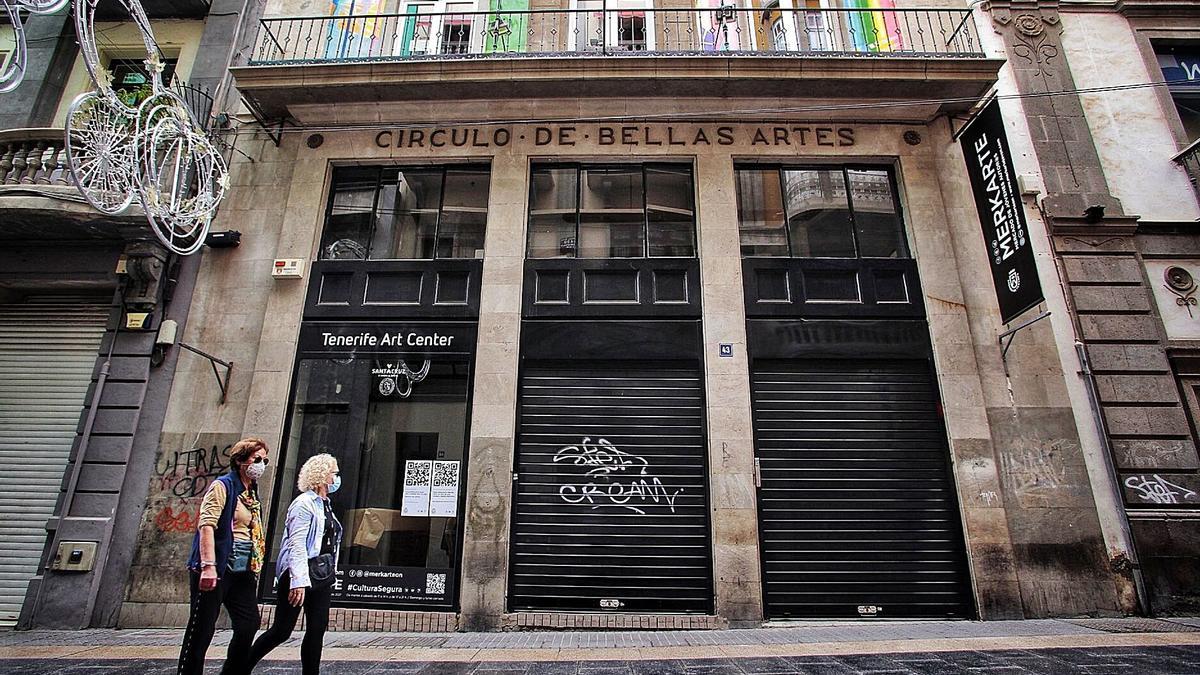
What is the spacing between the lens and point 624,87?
9.26 meters

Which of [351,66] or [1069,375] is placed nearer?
[1069,375]

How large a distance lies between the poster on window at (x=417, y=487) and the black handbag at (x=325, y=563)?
11.3ft

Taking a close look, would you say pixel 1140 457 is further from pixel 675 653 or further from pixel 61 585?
pixel 61 585

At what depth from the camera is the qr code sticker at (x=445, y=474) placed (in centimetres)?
796

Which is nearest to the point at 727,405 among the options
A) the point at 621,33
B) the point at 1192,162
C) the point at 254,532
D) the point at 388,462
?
the point at 388,462

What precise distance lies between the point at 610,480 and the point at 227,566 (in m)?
4.73

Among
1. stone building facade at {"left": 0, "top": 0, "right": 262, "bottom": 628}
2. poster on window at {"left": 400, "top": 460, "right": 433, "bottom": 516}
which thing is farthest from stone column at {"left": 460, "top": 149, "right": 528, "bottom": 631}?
stone building facade at {"left": 0, "top": 0, "right": 262, "bottom": 628}

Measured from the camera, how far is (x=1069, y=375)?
8.19 m

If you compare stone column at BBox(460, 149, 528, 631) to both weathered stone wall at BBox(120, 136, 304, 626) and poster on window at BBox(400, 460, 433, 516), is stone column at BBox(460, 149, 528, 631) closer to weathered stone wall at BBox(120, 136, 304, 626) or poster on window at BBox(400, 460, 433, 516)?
poster on window at BBox(400, 460, 433, 516)

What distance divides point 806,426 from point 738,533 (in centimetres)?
183

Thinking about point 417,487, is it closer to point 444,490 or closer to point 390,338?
point 444,490

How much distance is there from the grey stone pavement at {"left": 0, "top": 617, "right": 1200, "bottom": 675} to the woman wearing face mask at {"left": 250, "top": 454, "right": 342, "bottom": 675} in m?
1.09

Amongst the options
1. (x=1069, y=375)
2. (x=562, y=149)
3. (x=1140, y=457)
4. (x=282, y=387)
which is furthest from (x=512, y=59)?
(x=1140, y=457)

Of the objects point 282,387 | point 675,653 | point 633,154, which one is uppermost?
point 633,154
